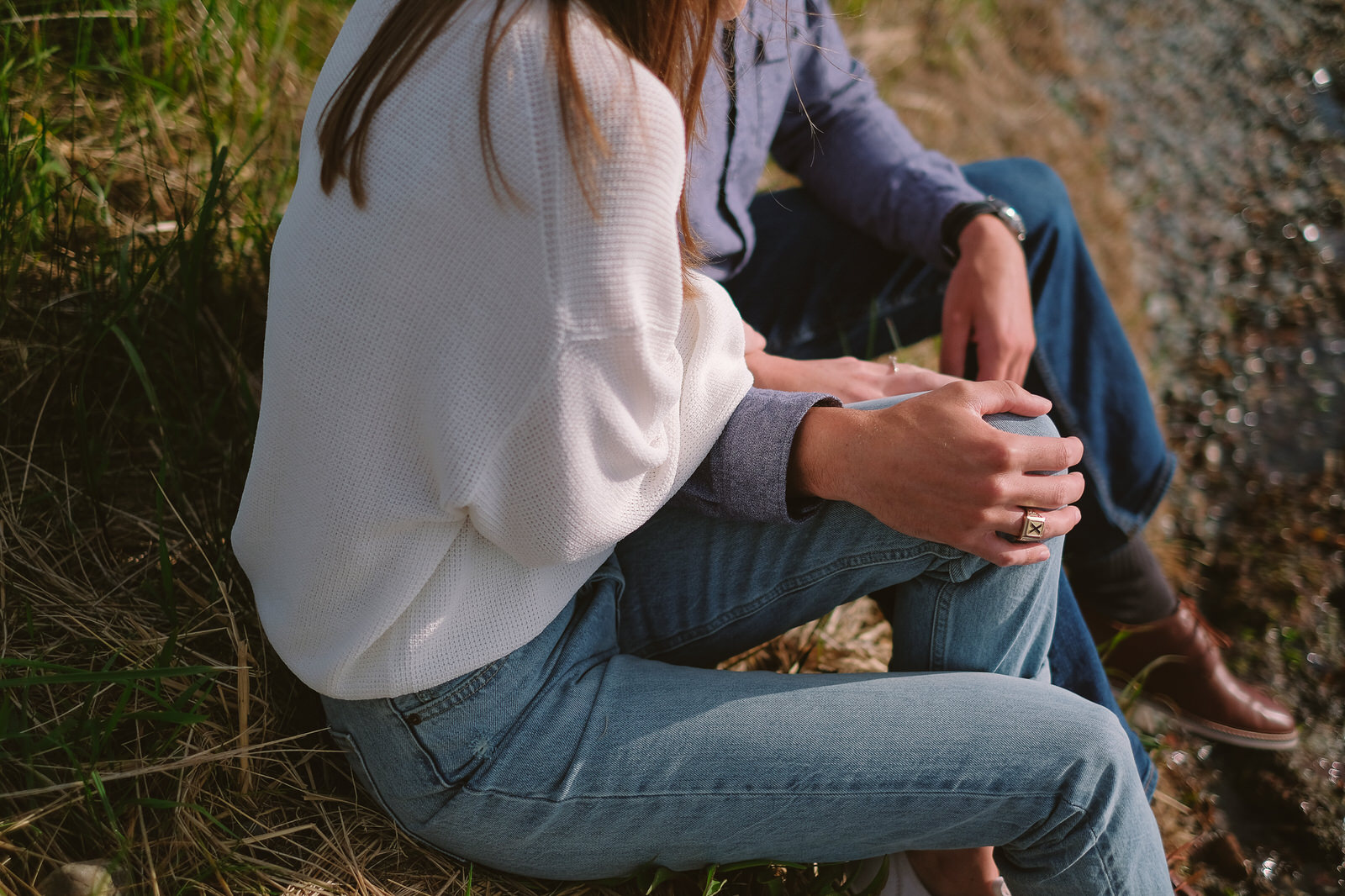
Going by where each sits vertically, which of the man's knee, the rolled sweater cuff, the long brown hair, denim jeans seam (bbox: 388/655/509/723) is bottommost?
denim jeans seam (bbox: 388/655/509/723)

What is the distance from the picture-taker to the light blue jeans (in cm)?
115

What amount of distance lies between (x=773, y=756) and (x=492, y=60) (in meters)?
0.86

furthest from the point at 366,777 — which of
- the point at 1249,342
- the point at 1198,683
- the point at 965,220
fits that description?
the point at 1249,342

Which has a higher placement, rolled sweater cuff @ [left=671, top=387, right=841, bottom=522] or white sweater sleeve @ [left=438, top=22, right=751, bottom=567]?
white sweater sleeve @ [left=438, top=22, right=751, bottom=567]

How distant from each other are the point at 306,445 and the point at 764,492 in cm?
59

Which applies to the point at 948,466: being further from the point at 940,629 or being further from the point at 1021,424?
the point at 940,629

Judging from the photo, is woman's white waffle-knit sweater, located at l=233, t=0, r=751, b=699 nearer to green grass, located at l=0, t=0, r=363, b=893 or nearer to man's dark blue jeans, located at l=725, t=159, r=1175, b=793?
green grass, located at l=0, t=0, r=363, b=893

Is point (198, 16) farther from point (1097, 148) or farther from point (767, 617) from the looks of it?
point (1097, 148)

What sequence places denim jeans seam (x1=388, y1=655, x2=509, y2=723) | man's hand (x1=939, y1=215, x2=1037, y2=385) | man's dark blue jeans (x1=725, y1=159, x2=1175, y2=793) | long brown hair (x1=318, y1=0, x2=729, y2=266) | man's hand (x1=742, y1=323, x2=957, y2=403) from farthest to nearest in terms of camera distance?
1. man's dark blue jeans (x1=725, y1=159, x2=1175, y2=793)
2. man's hand (x1=939, y1=215, x2=1037, y2=385)
3. man's hand (x1=742, y1=323, x2=957, y2=403)
4. denim jeans seam (x1=388, y1=655, x2=509, y2=723)
5. long brown hair (x1=318, y1=0, x2=729, y2=266)

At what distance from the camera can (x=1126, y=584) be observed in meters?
1.91

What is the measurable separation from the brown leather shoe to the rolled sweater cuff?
1.12 meters

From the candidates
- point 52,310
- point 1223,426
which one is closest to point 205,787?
point 52,310

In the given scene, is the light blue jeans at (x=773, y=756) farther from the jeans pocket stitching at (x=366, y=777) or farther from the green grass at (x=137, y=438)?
the green grass at (x=137, y=438)

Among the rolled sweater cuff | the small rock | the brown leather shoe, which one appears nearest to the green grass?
the small rock
